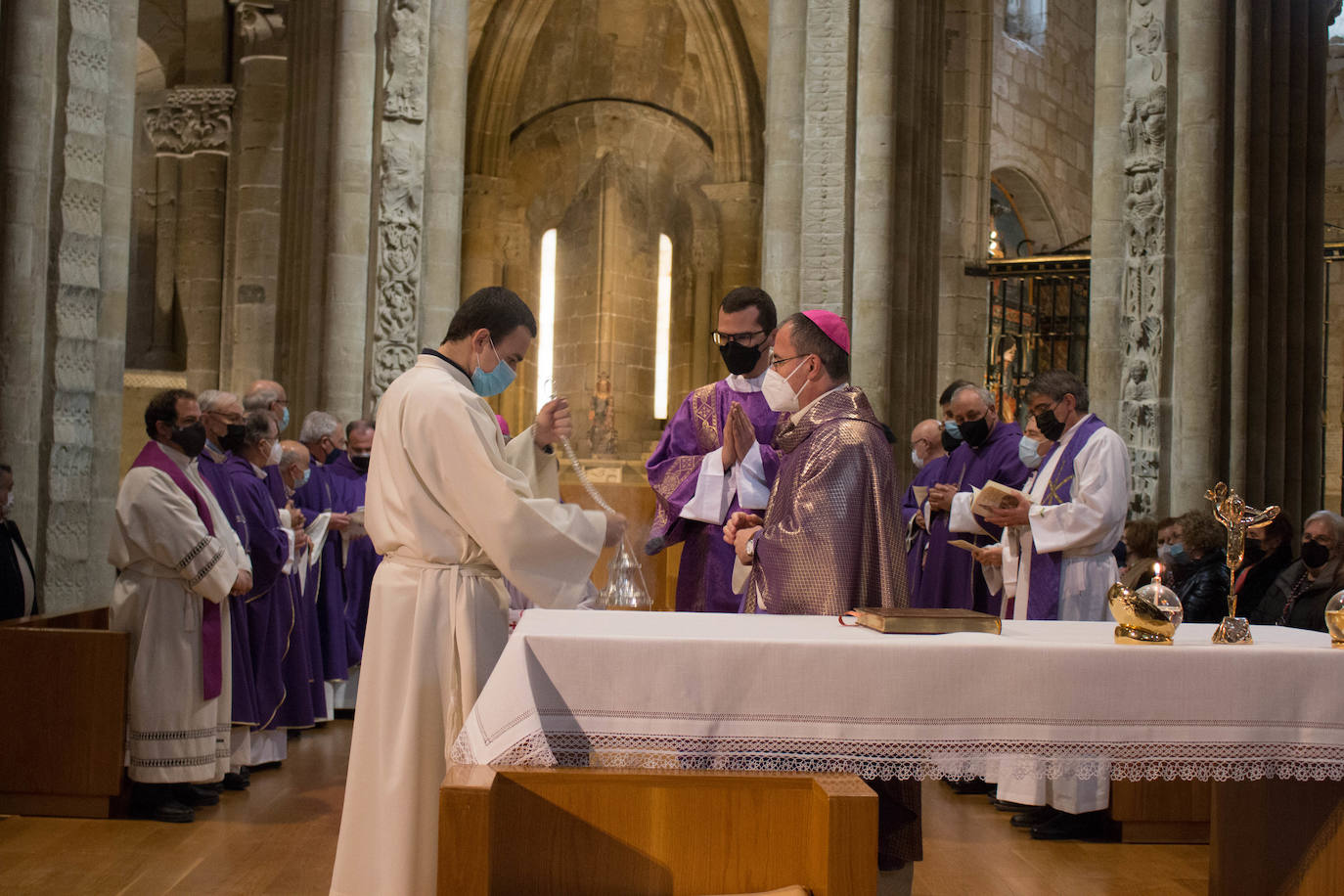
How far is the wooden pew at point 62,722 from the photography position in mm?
5688

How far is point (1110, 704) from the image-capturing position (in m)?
3.22

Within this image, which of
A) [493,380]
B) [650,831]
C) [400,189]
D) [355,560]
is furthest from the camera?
[400,189]

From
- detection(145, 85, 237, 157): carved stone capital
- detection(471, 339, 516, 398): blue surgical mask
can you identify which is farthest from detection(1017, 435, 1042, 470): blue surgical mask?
detection(145, 85, 237, 157): carved stone capital

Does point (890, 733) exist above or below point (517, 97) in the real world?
below

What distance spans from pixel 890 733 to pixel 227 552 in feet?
12.4

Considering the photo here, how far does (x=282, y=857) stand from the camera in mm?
5156

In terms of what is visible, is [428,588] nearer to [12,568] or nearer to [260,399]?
[260,399]

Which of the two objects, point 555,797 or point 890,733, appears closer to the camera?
point 555,797

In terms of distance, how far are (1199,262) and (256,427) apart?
630 cm

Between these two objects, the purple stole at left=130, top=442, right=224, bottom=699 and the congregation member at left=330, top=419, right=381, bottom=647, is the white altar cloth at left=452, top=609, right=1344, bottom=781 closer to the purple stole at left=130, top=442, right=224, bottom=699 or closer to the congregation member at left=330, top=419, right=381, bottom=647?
the purple stole at left=130, top=442, right=224, bottom=699

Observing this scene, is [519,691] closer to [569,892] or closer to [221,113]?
[569,892]

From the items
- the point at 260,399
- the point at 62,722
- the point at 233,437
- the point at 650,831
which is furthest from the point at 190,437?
the point at 650,831

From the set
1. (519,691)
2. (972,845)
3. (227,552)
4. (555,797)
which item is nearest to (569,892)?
(555,797)

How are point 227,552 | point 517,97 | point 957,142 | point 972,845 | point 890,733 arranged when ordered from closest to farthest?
point 890,733, point 972,845, point 227,552, point 957,142, point 517,97
